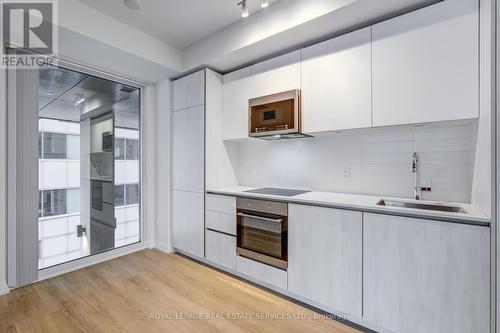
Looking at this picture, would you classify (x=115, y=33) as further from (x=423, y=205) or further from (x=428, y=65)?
(x=423, y=205)

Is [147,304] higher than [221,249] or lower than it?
lower

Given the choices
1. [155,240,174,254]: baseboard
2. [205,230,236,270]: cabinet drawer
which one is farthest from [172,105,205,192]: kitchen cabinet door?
[155,240,174,254]: baseboard

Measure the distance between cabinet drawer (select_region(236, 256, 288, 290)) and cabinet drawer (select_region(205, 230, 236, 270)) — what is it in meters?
0.11

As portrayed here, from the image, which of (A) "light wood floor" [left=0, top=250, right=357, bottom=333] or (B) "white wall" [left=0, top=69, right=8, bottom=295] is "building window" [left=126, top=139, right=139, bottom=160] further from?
(A) "light wood floor" [left=0, top=250, right=357, bottom=333]

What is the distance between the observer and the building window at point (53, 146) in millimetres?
2580

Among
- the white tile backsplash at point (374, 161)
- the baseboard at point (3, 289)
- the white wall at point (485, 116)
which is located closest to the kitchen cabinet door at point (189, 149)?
the white tile backsplash at point (374, 161)

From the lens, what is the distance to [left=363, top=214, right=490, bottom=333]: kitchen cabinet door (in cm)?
139

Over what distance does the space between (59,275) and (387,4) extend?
13.6 ft

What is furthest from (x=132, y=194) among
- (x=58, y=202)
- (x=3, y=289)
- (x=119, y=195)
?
(x=3, y=289)

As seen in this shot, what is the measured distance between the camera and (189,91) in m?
3.10

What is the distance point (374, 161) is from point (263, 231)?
4.25 ft

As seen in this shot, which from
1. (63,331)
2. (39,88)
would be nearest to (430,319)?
(63,331)

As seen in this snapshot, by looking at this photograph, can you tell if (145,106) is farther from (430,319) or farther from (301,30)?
(430,319)

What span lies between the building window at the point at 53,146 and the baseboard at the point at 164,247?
1.69 metres
